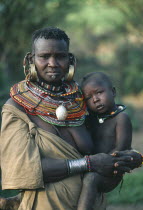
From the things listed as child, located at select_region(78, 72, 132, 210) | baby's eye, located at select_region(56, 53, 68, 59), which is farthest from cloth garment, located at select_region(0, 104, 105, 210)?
baby's eye, located at select_region(56, 53, 68, 59)

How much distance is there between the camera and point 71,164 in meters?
2.85

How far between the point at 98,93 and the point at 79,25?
45.9 ft

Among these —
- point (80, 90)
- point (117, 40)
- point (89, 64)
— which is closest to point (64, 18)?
point (89, 64)

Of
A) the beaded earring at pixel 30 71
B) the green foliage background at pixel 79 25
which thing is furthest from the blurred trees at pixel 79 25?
the beaded earring at pixel 30 71

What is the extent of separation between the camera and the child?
10.5ft

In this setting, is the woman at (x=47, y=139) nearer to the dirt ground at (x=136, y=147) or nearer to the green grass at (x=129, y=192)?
the dirt ground at (x=136, y=147)

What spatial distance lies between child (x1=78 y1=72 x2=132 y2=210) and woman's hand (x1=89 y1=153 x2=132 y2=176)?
18 cm

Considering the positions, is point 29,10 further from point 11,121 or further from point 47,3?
point 11,121

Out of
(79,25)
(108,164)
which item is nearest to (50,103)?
(108,164)

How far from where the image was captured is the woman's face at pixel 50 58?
9.64ft

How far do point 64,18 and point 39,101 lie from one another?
1219cm

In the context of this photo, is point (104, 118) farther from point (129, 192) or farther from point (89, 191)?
point (129, 192)

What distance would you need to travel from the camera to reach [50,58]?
9.68 feet

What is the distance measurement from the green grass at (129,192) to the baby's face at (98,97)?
3.21 m
